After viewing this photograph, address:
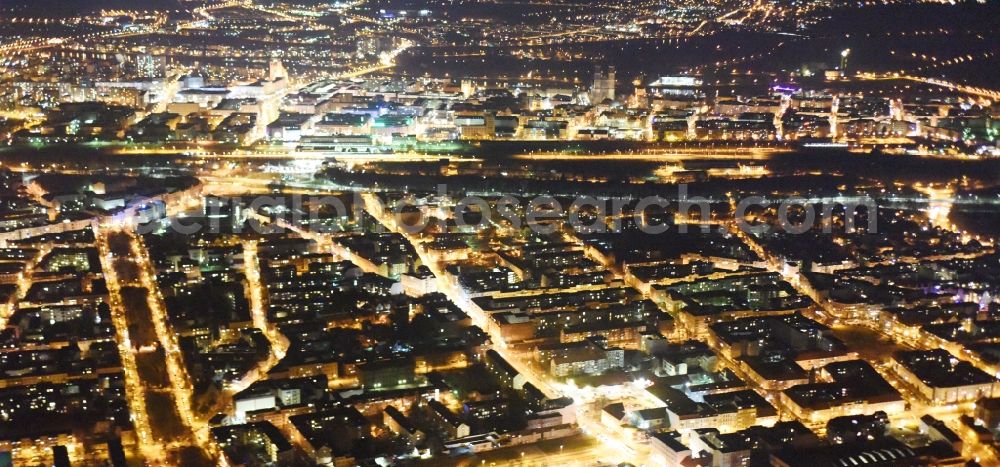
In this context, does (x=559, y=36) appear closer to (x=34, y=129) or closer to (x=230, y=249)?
(x=34, y=129)

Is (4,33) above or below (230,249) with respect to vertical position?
above

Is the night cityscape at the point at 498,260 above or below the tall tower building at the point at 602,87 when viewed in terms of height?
below

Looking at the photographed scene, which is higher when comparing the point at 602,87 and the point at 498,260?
the point at 602,87

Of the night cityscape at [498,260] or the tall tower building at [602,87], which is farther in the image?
the tall tower building at [602,87]

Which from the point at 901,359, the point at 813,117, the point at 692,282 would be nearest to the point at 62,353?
the point at 692,282
